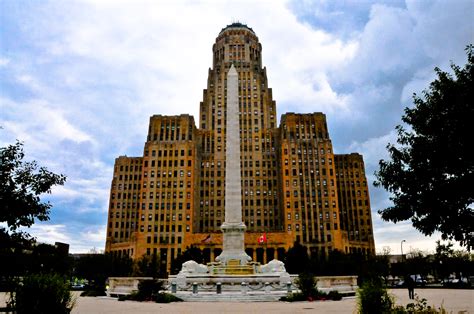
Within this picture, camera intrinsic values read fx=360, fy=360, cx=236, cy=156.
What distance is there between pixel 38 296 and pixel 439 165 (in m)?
12.8

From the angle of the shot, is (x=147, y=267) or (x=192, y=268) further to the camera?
(x=147, y=267)

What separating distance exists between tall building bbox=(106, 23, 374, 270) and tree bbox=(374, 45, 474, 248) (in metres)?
80.5

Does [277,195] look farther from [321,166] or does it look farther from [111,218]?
[111,218]

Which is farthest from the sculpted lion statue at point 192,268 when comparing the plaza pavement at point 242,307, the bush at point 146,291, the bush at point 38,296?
the bush at point 38,296

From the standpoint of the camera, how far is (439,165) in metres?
11.3

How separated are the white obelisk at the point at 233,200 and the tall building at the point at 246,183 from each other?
5108 cm

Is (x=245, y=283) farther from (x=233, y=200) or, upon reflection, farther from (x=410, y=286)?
(x=233, y=200)

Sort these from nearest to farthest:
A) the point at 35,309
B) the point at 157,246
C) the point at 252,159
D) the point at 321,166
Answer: the point at 35,309 → the point at 157,246 → the point at 321,166 → the point at 252,159

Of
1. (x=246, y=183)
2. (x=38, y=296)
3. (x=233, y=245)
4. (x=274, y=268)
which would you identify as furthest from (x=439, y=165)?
(x=246, y=183)

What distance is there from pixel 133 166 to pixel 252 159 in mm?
40983

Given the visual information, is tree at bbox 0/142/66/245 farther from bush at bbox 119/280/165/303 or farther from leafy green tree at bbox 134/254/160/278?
leafy green tree at bbox 134/254/160/278

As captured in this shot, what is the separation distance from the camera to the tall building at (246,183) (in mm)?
97750

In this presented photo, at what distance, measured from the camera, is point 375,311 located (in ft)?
37.2

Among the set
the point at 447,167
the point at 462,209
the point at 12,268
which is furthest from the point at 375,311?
the point at 12,268
